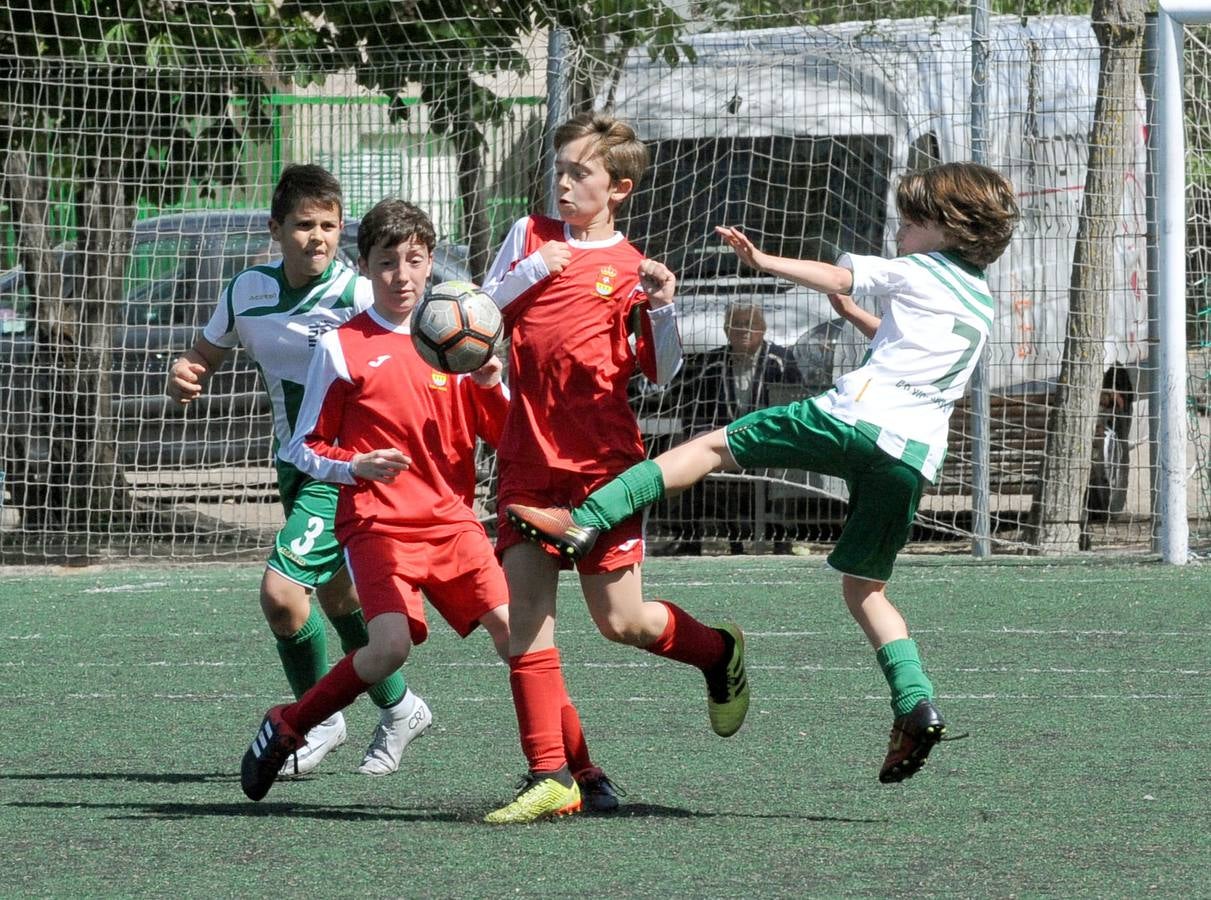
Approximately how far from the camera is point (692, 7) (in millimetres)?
12242

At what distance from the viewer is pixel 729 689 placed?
15.6ft

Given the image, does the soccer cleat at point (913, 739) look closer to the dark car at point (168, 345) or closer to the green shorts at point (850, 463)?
the green shorts at point (850, 463)

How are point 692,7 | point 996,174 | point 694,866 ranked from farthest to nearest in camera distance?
point 692,7 < point 996,174 < point 694,866

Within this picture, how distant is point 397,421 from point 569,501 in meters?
0.56

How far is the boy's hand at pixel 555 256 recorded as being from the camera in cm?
449

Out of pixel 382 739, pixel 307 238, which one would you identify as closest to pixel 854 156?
pixel 307 238

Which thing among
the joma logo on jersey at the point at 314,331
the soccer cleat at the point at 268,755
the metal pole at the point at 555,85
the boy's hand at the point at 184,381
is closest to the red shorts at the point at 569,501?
the soccer cleat at the point at 268,755

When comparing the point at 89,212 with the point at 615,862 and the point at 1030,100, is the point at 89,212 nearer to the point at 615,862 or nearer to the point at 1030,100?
the point at 1030,100

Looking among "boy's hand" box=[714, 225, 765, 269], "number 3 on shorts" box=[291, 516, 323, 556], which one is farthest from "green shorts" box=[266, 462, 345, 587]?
"boy's hand" box=[714, 225, 765, 269]

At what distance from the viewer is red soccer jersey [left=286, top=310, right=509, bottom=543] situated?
468 centimetres

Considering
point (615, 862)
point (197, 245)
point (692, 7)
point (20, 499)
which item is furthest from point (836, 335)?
point (615, 862)

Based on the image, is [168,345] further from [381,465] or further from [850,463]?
[850,463]

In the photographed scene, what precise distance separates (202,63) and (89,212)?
1144 mm

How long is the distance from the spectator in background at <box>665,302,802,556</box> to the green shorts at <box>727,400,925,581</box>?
6268 millimetres
